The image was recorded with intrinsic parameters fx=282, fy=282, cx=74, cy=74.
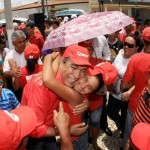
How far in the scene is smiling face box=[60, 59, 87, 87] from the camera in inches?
83.8

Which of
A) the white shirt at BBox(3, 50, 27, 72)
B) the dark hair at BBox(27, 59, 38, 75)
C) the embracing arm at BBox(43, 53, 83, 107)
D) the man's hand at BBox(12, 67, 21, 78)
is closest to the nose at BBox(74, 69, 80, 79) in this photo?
the embracing arm at BBox(43, 53, 83, 107)

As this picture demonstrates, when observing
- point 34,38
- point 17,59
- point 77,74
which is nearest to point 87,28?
point 17,59

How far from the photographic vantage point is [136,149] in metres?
1.81

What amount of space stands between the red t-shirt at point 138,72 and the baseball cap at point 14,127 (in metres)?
1.50

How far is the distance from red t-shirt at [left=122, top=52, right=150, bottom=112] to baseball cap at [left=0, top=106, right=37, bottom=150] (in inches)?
58.9

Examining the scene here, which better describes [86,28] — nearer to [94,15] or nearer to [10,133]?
[94,15]

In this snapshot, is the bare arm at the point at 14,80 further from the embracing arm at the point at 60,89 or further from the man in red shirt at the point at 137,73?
the embracing arm at the point at 60,89

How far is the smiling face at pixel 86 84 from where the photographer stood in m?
2.17

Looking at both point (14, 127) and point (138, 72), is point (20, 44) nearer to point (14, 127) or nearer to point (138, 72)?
point (138, 72)

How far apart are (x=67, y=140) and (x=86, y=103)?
42 centimetres

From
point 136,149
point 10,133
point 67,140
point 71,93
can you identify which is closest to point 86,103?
point 71,93

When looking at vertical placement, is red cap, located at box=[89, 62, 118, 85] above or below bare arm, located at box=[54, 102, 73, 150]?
above

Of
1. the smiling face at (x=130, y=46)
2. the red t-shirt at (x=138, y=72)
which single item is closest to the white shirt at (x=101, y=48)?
the smiling face at (x=130, y=46)

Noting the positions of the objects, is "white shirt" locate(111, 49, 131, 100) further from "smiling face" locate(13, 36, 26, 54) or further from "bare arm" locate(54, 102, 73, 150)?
"bare arm" locate(54, 102, 73, 150)
